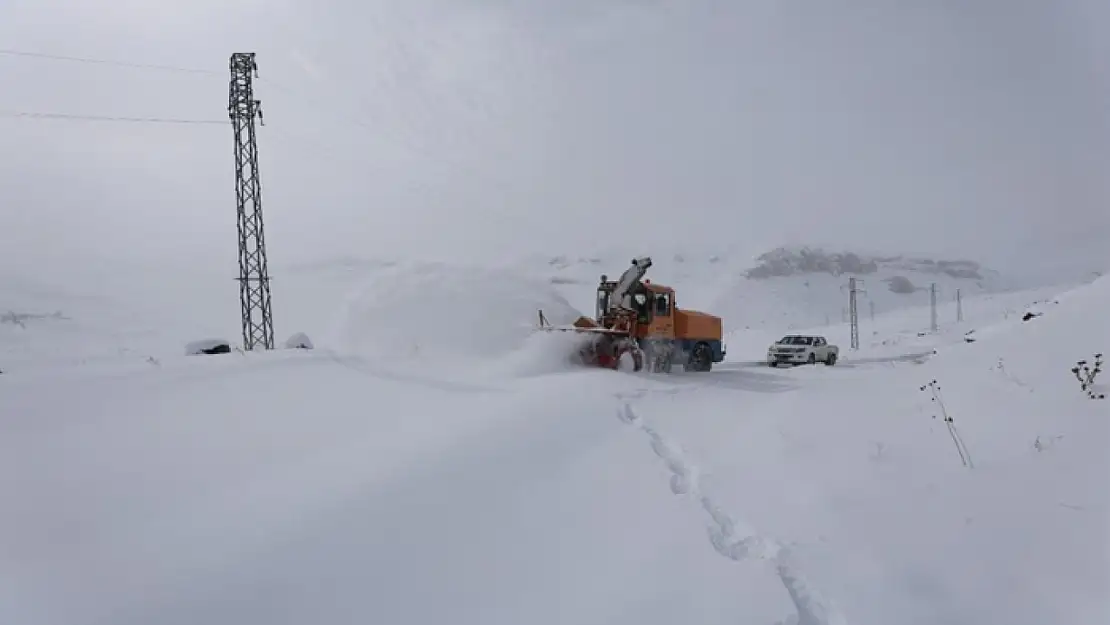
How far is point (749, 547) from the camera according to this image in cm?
465

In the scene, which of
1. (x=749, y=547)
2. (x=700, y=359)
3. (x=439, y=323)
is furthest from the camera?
(x=700, y=359)

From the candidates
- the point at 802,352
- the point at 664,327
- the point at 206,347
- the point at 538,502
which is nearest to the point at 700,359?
the point at 664,327

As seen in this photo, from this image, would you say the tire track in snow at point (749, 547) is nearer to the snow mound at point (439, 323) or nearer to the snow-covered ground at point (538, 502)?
the snow-covered ground at point (538, 502)

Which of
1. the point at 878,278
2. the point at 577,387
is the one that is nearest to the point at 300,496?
the point at 577,387

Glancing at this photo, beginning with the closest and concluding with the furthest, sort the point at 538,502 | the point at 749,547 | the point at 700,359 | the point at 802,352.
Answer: the point at 749,547 < the point at 538,502 < the point at 700,359 < the point at 802,352

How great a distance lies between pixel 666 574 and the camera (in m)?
4.13

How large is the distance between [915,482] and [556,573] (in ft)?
11.3

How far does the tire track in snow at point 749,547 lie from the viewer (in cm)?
372

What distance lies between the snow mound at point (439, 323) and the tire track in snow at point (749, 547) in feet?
24.6

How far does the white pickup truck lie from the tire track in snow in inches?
760

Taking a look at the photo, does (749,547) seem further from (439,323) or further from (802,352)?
(802,352)

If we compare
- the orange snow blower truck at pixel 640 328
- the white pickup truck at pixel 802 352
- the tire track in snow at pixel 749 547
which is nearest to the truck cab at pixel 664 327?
the orange snow blower truck at pixel 640 328

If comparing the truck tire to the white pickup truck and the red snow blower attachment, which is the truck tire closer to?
the red snow blower attachment

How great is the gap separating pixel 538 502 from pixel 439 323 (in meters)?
9.44
